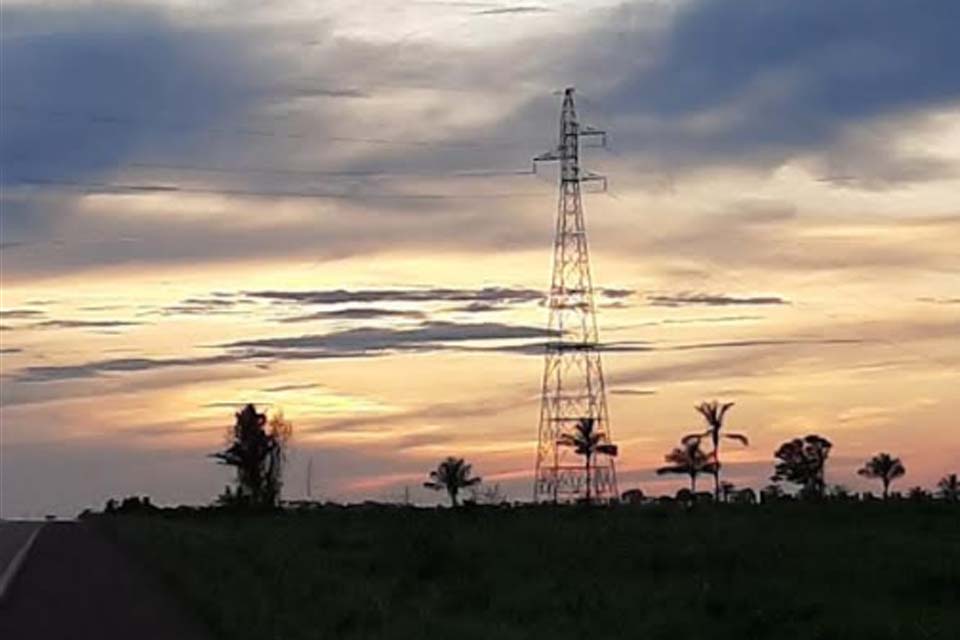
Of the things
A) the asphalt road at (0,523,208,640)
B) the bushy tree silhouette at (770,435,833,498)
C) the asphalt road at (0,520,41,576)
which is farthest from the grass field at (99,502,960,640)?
the bushy tree silhouette at (770,435,833,498)

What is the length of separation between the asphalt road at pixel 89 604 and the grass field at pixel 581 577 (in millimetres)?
527

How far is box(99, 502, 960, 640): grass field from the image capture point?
23.6 m

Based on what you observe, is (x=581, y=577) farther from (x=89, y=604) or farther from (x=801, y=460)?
(x=801, y=460)

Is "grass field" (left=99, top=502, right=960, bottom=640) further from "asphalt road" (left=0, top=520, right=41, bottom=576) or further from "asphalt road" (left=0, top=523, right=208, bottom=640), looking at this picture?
"asphalt road" (left=0, top=520, right=41, bottom=576)

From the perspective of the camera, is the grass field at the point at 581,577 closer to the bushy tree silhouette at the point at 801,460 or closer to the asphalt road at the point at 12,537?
the asphalt road at the point at 12,537

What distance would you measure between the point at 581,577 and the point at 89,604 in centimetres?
836

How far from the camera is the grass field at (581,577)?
23.6 meters

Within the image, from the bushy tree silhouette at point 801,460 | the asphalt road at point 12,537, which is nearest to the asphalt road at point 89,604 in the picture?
the asphalt road at point 12,537

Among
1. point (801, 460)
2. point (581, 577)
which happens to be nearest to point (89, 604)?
point (581, 577)

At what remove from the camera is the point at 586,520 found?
168 feet

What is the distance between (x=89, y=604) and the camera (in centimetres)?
2711

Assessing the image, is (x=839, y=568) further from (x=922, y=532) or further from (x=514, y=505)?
(x=514, y=505)

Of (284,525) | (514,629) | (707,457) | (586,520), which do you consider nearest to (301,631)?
(514,629)

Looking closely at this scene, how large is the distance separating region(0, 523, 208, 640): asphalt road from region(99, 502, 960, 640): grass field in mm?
527
